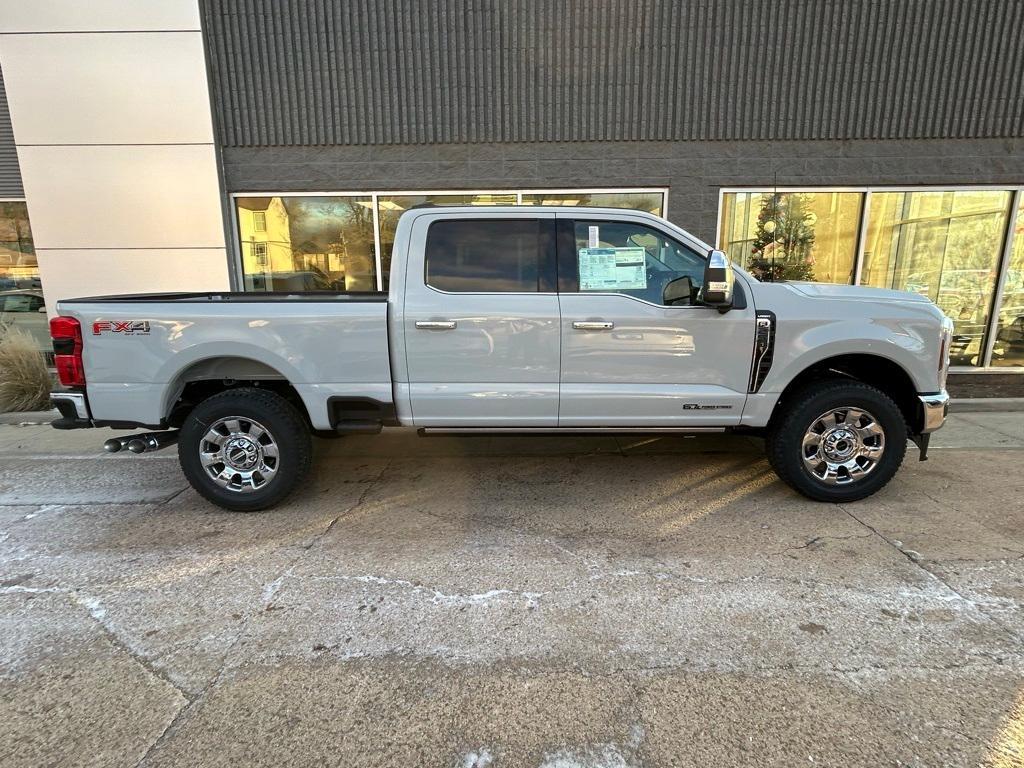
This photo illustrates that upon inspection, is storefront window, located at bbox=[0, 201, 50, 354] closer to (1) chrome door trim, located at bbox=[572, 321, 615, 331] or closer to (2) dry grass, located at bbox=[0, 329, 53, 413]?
(2) dry grass, located at bbox=[0, 329, 53, 413]

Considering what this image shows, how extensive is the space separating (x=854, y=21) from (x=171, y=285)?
9.90 meters

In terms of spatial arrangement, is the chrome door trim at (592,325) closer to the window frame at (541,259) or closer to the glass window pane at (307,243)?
the window frame at (541,259)

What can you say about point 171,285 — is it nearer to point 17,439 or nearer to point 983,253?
point 17,439

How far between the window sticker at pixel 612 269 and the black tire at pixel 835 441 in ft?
4.79

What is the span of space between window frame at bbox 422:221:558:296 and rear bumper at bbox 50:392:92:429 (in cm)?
254

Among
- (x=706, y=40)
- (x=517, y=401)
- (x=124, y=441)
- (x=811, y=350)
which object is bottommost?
(x=124, y=441)

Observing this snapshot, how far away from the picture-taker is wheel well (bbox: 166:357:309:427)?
3.84 m

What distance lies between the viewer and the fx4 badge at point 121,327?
143 inches

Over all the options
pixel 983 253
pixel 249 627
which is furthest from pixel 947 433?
pixel 249 627

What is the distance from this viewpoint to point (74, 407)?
3729 mm

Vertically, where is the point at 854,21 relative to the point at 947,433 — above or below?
above

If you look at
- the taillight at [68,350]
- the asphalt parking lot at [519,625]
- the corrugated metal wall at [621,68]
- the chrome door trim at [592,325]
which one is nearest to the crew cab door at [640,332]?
the chrome door trim at [592,325]

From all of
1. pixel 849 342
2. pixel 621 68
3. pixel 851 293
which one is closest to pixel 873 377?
pixel 849 342

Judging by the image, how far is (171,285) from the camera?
7.62m
